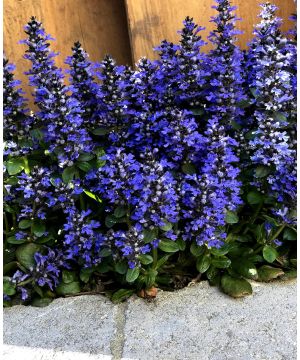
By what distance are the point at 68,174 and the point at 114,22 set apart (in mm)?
1415

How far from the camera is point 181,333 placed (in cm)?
234

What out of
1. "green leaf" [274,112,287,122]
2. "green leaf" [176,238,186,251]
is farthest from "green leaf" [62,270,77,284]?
"green leaf" [274,112,287,122]

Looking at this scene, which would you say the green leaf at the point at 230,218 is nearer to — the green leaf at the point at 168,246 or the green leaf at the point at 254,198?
the green leaf at the point at 254,198

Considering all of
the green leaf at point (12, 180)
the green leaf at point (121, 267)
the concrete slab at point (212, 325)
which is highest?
the green leaf at point (12, 180)

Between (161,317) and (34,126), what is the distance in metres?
1.18

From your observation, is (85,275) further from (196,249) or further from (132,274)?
(196,249)

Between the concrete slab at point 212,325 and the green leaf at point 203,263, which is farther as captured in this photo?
the green leaf at point 203,263

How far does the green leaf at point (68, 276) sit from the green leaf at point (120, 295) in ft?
0.77

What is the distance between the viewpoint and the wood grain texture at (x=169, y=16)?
10.9 feet

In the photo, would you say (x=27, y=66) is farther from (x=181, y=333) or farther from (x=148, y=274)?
(x=181, y=333)

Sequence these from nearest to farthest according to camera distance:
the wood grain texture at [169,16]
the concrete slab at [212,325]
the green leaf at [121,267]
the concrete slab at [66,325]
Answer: the concrete slab at [212,325]
the concrete slab at [66,325]
the green leaf at [121,267]
the wood grain texture at [169,16]

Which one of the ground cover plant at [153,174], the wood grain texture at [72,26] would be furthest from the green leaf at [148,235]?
the wood grain texture at [72,26]

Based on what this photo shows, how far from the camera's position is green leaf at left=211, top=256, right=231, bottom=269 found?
2551 millimetres

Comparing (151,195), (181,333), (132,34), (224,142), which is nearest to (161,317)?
(181,333)
